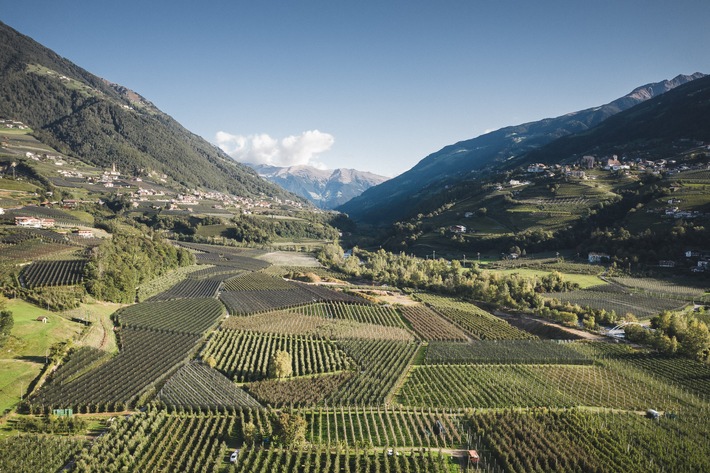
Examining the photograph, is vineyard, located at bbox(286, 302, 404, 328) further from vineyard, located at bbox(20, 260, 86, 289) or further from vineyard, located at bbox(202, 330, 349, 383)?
vineyard, located at bbox(20, 260, 86, 289)

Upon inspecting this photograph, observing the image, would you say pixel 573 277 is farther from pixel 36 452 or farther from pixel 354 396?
pixel 36 452

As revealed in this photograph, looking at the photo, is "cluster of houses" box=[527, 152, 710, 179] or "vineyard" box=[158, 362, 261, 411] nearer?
"vineyard" box=[158, 362, 261, 411]

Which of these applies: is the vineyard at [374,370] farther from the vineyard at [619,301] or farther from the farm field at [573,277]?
the farm field at [573,277]

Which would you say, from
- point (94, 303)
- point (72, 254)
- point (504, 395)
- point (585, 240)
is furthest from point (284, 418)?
point (585, 240)

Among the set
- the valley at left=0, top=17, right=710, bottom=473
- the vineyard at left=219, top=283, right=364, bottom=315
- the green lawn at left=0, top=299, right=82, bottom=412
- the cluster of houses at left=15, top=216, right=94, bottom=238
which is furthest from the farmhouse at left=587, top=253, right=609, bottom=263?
the cluster of houses at left=15, top=216, right=94, bottom=238

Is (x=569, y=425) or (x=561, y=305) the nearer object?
(x=569, y=425)

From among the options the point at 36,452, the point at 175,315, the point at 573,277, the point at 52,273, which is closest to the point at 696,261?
the point at 573,277

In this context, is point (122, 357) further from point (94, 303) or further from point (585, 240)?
point (585, 240)
